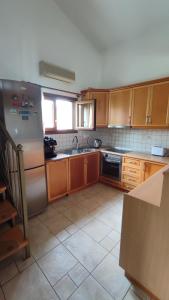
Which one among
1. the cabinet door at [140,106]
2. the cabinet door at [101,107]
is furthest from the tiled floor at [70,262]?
the cabinet door at [101,107]

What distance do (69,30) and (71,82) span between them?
97 centimetres

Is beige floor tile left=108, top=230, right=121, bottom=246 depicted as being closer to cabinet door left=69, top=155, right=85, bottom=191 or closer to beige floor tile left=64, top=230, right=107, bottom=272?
beige floor tile left=64, top=230, right=107, bottom=272

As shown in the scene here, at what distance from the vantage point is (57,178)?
110 inches

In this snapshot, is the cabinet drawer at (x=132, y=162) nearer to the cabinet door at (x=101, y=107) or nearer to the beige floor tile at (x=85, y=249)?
the cabinet door at (x=101, y=107)

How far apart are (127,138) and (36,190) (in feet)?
7.69

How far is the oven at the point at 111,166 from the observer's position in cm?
323

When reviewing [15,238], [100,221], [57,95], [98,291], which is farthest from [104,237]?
[57,95]

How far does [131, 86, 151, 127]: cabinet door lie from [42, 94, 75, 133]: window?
4.59ft

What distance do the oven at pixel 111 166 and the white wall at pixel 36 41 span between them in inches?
68.8

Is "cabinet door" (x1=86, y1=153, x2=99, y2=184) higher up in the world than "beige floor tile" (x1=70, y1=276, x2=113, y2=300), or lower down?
higher up

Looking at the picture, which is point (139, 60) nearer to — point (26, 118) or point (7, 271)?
point (26, 118)

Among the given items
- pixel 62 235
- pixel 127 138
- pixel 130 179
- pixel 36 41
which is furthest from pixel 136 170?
pixel 36 41

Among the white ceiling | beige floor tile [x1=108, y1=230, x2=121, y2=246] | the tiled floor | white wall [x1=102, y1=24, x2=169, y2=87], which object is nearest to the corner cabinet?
the tiled floor

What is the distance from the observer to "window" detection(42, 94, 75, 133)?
3.09 meters
